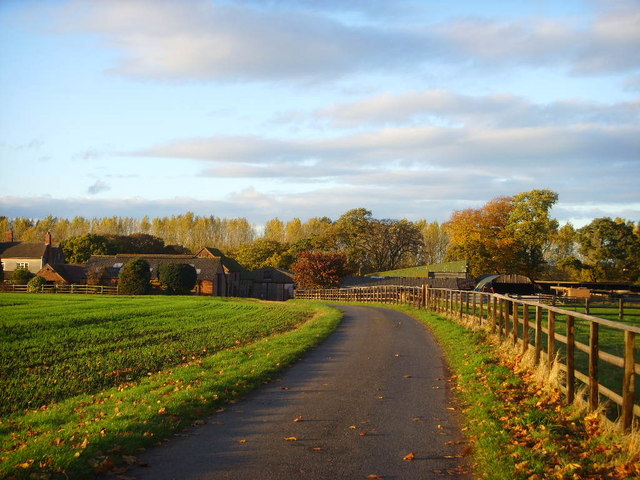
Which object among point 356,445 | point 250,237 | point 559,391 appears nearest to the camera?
point 356,445

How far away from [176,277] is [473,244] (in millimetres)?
36092

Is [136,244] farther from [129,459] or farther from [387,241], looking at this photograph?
[129,459]

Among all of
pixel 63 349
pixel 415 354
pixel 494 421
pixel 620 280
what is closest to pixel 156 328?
pixel 63 349

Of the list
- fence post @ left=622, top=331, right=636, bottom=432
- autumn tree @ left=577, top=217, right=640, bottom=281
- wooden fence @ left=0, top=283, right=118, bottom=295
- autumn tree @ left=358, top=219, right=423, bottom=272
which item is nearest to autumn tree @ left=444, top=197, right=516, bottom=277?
autumn tree @ left=577, top=217, right=640, bottom=281

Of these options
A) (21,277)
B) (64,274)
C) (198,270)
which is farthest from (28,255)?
(198,270)

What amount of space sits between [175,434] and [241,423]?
0.96 meters

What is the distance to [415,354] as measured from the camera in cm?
1546

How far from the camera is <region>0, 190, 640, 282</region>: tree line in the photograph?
70.1m

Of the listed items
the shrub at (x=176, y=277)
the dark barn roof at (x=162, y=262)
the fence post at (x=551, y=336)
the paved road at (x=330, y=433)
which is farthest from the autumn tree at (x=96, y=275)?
the fence post at (x=551, y=336)

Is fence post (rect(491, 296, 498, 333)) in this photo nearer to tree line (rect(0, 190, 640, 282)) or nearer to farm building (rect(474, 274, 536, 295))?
farm building (rect(474, 274, 536, 295))

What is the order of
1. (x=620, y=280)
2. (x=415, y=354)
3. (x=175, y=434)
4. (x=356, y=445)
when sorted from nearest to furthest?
1. (x=356, y=445)
2. (x=175, y=434)
3. (x=415, y=354)
4. (x=620, y=280)

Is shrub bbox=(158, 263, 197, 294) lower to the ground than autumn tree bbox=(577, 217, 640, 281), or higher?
lower

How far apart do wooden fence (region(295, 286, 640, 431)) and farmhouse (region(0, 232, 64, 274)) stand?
219ft

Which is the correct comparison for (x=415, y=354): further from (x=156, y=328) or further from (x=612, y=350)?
(x=156, y=328)
